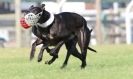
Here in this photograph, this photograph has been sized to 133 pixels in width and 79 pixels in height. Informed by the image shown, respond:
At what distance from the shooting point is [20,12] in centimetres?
2784

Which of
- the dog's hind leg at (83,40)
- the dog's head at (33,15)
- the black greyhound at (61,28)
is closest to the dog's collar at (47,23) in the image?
the black greyhound at (61,28)

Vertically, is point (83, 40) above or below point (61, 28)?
below

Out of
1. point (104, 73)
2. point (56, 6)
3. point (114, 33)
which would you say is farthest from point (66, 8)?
point (104, 73)

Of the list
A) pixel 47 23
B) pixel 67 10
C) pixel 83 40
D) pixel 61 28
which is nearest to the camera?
pixel 47 23

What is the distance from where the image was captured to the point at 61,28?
11516mm

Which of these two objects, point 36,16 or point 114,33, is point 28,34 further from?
point 36,16

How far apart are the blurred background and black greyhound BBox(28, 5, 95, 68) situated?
8077 mm

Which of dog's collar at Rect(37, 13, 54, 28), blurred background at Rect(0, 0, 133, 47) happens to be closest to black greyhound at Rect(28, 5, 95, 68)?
dog's collar at Rect(37, 13, 54, 28)

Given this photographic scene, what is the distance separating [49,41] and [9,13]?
2132 cm

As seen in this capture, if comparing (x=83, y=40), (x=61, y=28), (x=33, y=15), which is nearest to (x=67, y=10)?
(x=83, y=40)

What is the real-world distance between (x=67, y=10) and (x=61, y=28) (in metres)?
18.3

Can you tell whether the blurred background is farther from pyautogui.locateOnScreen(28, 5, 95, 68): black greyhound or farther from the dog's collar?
the dog's collar

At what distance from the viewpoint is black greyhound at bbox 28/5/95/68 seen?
11.2 m

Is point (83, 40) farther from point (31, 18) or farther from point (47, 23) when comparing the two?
point (31, 18)
